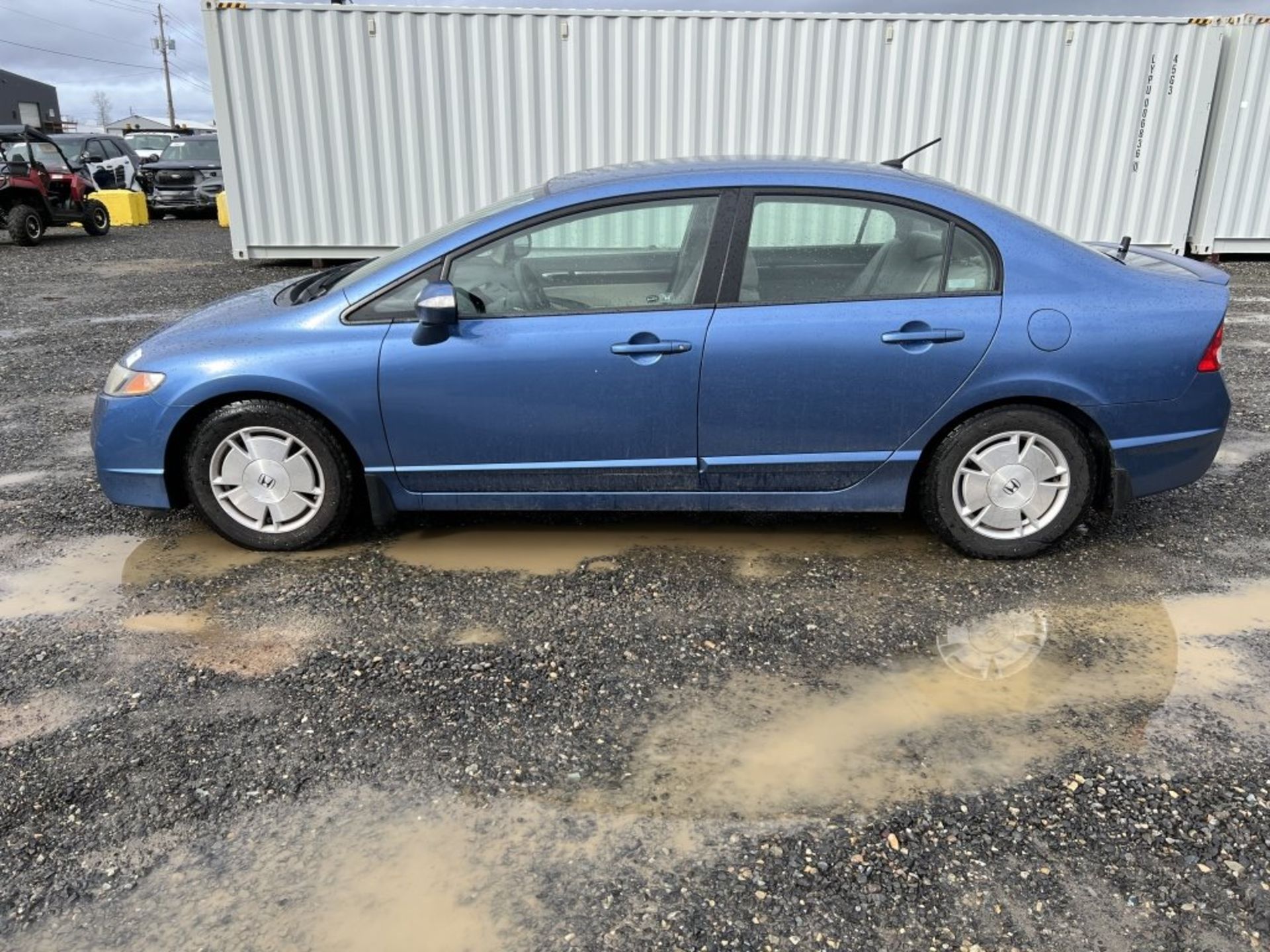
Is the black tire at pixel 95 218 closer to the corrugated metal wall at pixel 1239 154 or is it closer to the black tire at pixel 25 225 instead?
the black tire at pixel 25 225

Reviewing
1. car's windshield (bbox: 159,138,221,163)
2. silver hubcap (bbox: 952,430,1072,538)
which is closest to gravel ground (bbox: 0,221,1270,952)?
silver hubcap (bbox: 952,430,1072,538)

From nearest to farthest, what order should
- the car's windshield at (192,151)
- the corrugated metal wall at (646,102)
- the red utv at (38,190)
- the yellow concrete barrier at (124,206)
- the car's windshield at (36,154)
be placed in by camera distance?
the corrugated metal wall at (646,102), the red utv at (38,190), the car's windshield at (36,154), the yellow concrete barrier at (124,206), the car's windshield at (192,151)

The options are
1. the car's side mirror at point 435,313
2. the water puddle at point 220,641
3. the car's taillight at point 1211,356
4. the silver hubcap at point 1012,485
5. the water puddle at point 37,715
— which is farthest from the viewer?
the silver hubcap at point 1012,485

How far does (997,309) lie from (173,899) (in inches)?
124

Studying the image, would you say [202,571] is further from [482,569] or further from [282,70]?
[282,70]

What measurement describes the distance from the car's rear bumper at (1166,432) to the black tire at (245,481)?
286 cm

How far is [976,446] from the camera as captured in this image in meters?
3.63

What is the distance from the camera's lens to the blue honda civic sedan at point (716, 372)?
139 inches

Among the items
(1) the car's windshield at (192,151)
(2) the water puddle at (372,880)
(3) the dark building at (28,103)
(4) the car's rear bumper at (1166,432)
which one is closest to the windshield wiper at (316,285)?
(2) the water puddle at (372,880)

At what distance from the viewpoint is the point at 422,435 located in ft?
12.0

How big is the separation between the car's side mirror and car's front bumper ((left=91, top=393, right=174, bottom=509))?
3.37 feet

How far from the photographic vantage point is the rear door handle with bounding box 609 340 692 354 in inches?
138

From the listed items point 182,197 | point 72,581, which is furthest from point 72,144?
point 72,581

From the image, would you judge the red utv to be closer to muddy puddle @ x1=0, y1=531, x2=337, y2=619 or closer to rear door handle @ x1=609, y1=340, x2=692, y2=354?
muddy puddle @ x1=0, y1=531, x2=337, y2=619
